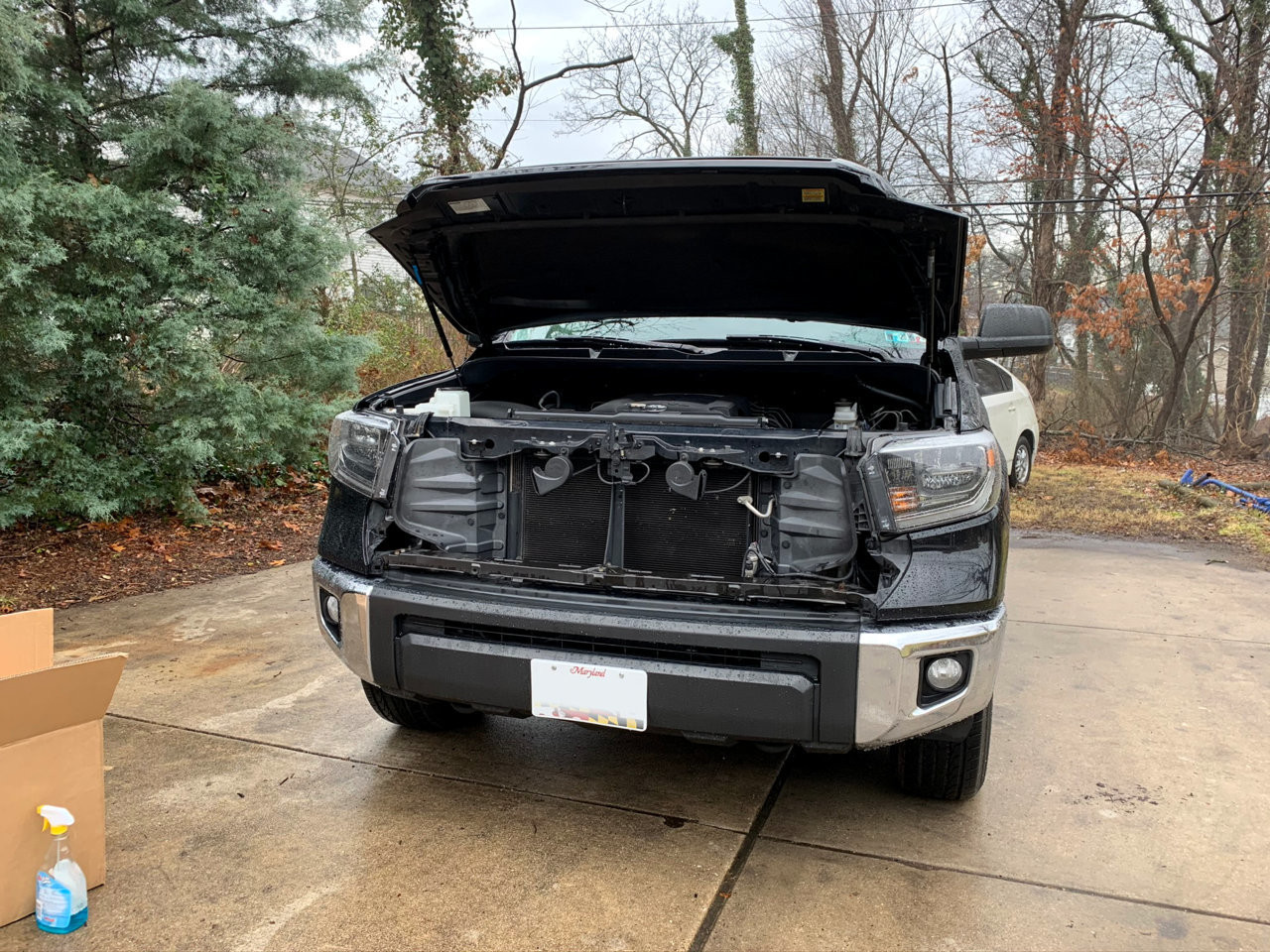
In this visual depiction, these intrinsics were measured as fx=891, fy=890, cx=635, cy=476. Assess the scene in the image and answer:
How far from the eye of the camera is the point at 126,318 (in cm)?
583

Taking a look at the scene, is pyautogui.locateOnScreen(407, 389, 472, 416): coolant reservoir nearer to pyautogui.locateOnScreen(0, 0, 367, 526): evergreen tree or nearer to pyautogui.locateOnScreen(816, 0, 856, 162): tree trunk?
pyautogui.locateOnScreen(0, 0, 367, 526): evergreen tree

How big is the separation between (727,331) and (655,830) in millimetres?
1794

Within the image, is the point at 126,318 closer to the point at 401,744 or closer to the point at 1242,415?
the point at 401,744

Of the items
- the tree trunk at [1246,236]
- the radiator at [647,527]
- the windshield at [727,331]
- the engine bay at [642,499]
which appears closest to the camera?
the engine bay at [642,499]

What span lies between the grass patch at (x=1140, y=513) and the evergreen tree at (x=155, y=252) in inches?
232

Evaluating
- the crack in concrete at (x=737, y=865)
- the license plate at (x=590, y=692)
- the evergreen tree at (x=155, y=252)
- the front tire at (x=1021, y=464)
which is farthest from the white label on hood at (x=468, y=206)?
the front tire at (x=1021, y=464)

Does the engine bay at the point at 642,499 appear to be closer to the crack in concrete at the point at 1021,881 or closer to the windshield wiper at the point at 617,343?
the windshield wiper at the point at 617,343

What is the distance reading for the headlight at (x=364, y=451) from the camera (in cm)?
240

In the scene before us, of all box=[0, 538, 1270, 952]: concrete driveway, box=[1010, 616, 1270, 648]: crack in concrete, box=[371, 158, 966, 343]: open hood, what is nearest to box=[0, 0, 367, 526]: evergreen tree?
box=[0, 538, 1270, 952]: concrete driveway

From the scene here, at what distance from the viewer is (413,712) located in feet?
9.45

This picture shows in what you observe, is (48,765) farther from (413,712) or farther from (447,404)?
(447,404)

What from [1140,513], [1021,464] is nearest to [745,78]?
[1021,464]

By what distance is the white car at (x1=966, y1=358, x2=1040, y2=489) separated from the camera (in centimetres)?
689

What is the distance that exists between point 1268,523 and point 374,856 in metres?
7.07
